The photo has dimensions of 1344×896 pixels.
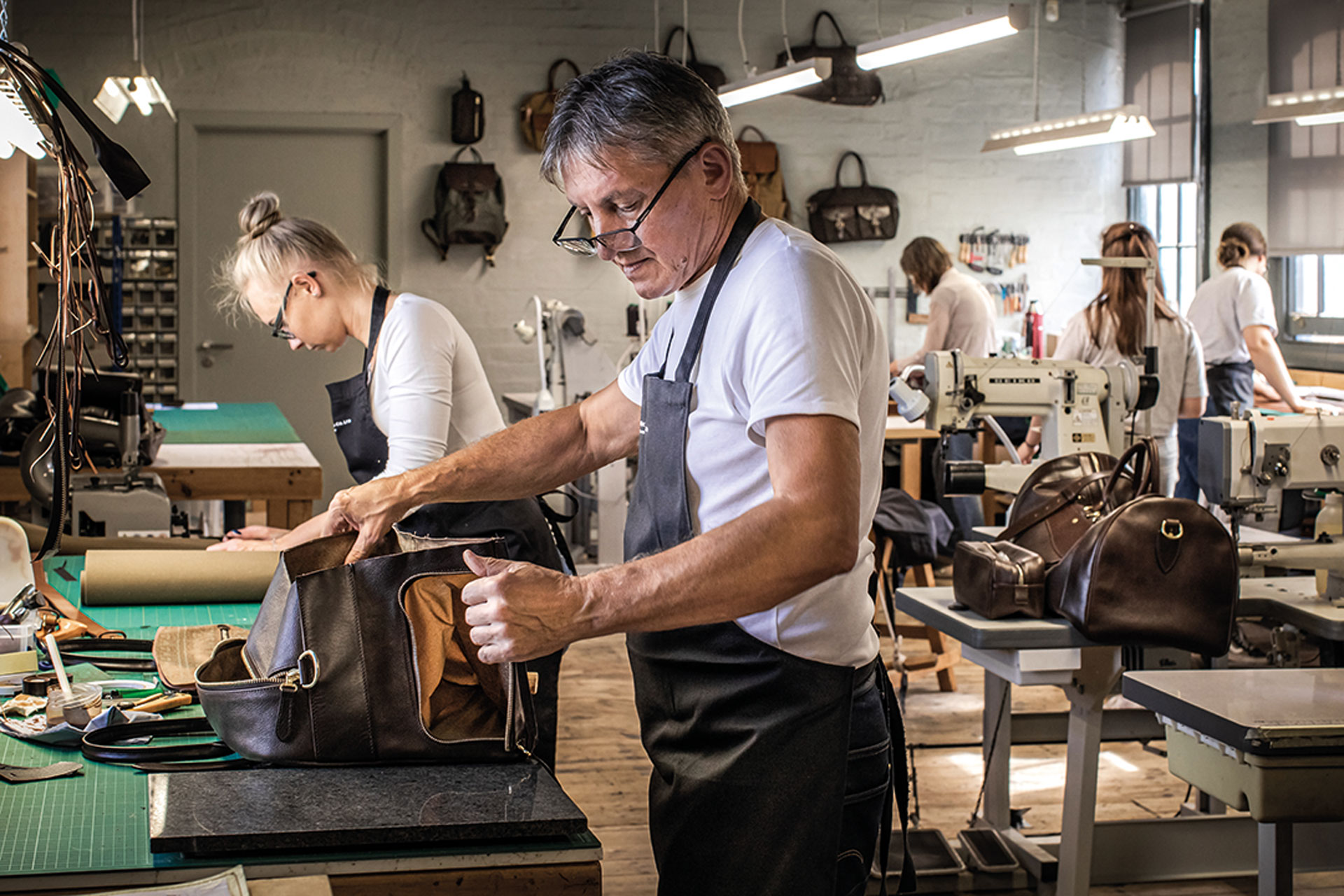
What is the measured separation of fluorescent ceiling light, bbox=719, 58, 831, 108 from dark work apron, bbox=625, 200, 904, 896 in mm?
4110

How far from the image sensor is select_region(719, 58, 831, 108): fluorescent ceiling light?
5.51m

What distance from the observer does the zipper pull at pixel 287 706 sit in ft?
4.54

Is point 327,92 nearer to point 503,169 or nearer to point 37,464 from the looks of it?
point 503,169

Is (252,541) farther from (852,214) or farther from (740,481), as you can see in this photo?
(852,214)

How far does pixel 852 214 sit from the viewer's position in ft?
26.3

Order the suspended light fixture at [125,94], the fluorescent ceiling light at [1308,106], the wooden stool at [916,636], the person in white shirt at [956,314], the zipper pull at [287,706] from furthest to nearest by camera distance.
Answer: the person in white shirt at [956,314] < the suspended light fixture at [125,94] < the fluorescent ceiling light at [1308,106] < the wooden stool at [916,636] < the zipper pull at [287,706]

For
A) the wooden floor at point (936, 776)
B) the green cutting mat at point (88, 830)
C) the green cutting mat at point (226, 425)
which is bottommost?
the wooden floor at point (936, 776)

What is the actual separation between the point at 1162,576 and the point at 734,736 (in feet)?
4.28

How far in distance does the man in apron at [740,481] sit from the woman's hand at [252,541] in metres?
1.07

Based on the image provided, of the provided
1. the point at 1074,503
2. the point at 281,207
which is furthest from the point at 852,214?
the point at 1074,503

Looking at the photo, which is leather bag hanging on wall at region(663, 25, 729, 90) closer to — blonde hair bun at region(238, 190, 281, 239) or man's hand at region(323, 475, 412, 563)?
blonde hair bun at region(238, 190, 281, 239)

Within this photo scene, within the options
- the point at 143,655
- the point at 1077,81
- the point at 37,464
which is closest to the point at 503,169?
the point at 1077,81

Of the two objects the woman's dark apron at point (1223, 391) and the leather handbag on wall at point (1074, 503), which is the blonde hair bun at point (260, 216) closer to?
the leather handbag on wall at point (1074, 503)

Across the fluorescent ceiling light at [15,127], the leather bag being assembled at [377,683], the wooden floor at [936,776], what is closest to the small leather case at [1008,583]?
the wooden floor at [936,776]
